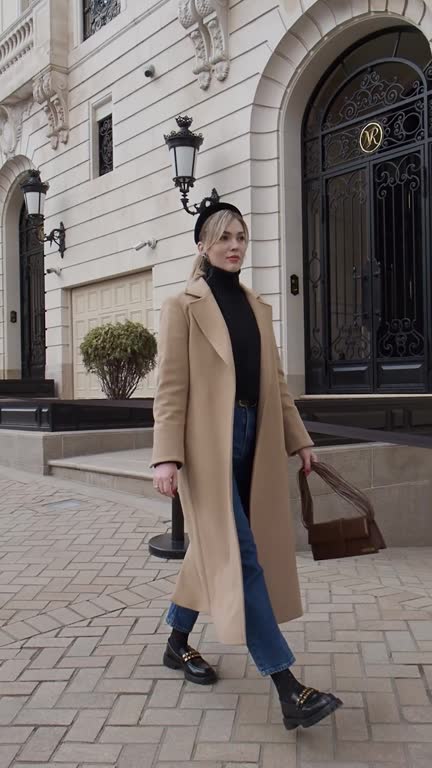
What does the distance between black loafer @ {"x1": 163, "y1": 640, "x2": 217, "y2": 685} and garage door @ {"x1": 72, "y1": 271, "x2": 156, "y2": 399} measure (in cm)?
864

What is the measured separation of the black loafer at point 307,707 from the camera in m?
2.31

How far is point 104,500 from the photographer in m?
6.68

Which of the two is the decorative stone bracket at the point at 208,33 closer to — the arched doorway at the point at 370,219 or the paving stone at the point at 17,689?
the arched doorway at the point at 370,219

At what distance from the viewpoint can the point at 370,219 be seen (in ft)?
29.9

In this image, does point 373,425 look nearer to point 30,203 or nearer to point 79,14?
point 30,203

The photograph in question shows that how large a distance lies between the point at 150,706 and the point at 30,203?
12.4 meters

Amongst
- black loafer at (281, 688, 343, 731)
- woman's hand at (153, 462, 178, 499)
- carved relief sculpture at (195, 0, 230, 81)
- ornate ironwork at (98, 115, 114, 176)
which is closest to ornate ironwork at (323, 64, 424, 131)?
carved relief sculpture at (195, 0, 230, 81)

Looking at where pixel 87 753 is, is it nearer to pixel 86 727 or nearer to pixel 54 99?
pixel 86 727

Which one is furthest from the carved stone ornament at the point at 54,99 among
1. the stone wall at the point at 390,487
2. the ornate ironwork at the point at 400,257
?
the stone wall at the point at 390,487

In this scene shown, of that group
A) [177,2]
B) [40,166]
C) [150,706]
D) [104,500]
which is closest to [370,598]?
[150,706]

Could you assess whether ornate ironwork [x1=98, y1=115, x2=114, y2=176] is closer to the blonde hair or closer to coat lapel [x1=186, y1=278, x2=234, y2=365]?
the blonde hair

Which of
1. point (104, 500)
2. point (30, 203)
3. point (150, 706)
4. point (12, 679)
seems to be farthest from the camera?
point (30, 203)

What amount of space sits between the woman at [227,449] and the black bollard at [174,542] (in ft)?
6.40

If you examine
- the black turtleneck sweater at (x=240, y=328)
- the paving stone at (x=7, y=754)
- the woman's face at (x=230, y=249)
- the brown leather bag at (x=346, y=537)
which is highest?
the woman's face at (x=230, y=249)
